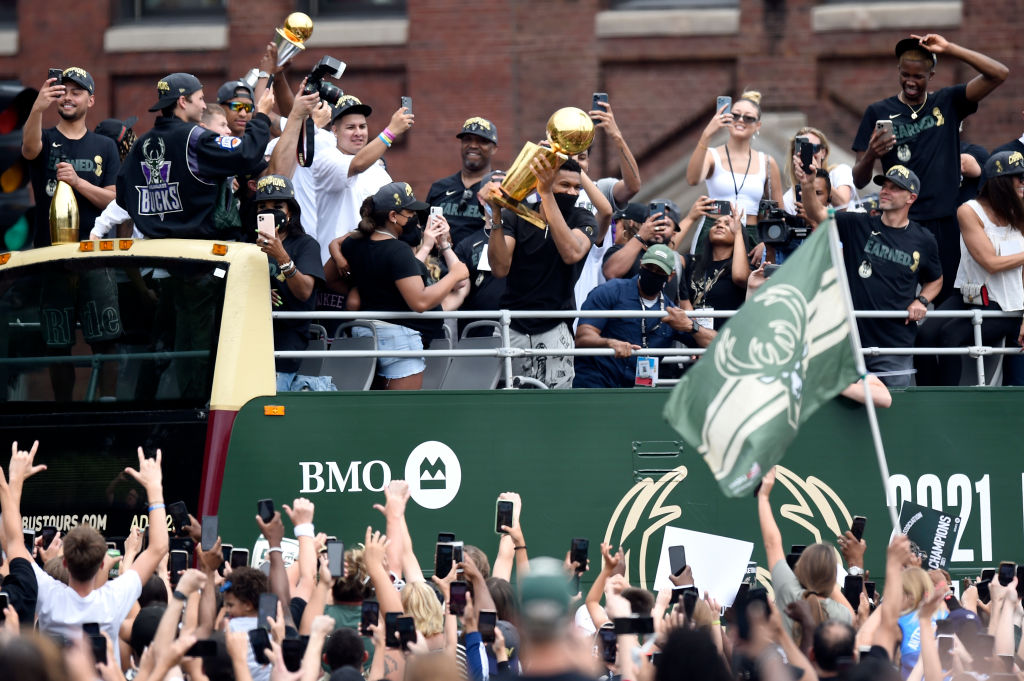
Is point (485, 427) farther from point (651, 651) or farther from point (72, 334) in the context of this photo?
point (651, 651)

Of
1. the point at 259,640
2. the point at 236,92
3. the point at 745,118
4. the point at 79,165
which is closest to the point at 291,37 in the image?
the point at 236,92

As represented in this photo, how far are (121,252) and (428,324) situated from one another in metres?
2.10

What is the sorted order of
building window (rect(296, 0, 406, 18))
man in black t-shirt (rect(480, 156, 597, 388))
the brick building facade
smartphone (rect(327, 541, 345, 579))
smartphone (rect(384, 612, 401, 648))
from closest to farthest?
smartphone (rect(384, 612, 401, 648))
smartphone (rect(327, 541, 345, 579))
man in black t-shirt (rect(480, 156, 597, 388))
the brick building facade
building window (rect(296, 0, 406, 18))

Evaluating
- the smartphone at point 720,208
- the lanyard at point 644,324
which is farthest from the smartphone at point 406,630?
the smartphone at point 720,208

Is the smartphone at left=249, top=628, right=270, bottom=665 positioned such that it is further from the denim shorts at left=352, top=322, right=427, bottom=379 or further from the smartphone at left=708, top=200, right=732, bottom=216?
the smartphone at left=708, top=200, right=732, bottom=216

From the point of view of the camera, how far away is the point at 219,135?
421 inches

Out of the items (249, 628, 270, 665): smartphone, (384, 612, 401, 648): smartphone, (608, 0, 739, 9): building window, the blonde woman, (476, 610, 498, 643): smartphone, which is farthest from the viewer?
(608, 0, 739, 9): building window

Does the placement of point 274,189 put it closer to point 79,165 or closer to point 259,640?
point 79,165

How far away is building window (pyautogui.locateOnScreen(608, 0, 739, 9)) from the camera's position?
21734mm

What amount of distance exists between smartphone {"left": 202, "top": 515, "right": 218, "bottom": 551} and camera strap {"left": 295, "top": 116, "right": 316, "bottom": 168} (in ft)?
12.2

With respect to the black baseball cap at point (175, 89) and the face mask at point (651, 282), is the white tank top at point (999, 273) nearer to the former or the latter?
the face mask at point (651, 282)

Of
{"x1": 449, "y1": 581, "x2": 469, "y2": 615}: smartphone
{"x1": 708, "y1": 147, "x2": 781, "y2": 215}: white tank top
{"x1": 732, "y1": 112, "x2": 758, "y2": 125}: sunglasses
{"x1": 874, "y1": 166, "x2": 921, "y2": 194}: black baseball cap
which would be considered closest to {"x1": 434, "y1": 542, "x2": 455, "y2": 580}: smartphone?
{"x1": 449, "y1": 581, "x2": 469, "y2": 615}: smartphone

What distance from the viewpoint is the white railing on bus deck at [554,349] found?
10.6 metres

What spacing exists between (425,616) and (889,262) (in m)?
5.41
